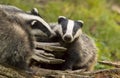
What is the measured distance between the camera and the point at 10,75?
5.64 m

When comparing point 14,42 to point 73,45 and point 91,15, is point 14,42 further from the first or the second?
point 91,15

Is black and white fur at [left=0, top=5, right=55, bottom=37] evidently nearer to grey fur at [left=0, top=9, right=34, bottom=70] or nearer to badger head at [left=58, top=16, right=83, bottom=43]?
badger head at [left=58, top=16, right=83, bottom=43]

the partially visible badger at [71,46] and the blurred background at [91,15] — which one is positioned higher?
the blurred background at [91,15]

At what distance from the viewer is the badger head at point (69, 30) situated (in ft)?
20.5

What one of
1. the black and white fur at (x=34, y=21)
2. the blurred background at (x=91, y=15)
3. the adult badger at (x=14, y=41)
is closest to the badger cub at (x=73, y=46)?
the black and white fur at (x=34, y=21)

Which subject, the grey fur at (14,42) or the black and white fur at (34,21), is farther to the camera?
the black and white fur at (34,21)

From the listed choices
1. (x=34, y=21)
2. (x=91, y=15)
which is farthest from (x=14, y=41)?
(x=91, y=15)

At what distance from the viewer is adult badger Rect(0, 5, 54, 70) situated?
5504 millimetres

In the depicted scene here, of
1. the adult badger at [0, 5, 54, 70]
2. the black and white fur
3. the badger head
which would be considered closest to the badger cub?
the badger head

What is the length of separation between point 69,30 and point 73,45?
19 centimetres

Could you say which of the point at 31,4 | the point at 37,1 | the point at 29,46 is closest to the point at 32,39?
the point at 29,46

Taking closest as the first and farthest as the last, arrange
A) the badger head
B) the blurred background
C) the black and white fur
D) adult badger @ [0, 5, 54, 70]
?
adult badger @ [0, 5, 54, 70], the black and white fur, the badger head, the blurred background

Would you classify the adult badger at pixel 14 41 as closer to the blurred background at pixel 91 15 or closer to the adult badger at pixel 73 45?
the adult badger at pixel 73 45

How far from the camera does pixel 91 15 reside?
39.3ft
